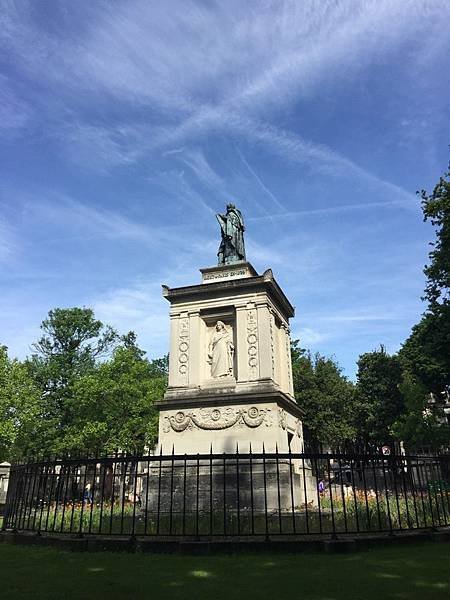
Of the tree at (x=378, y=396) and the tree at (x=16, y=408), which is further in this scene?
the tree at (x=378, y=396)

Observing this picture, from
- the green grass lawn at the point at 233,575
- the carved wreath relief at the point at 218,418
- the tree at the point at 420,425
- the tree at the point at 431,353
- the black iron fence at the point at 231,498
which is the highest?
the tree at the point at 431,353

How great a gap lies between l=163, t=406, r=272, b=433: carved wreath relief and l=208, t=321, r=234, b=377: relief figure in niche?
60.4 inches

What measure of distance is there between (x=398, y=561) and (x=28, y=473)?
837 centimetres

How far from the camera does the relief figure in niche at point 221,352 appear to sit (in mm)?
16141

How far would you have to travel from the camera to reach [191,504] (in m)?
13.6

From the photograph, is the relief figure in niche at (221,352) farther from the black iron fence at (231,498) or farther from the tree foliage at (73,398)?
the tree foliage at (73,398)

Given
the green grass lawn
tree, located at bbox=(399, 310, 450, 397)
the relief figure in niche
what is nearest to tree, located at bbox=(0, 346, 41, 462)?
the relief figure in niche

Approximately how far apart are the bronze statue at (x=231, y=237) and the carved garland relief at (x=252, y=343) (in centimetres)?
302

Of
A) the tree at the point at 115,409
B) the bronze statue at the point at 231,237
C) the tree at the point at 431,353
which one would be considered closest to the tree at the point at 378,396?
the tree at the point at 431,353

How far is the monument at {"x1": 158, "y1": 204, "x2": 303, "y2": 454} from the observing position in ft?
47.9

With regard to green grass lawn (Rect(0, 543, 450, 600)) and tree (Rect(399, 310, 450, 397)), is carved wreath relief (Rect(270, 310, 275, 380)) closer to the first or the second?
green grass lawn (Rect(0, 543, 450, 600))

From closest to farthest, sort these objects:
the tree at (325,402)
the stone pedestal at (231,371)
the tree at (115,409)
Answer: the stone pedestal at (231,371) → the tree at (115,409) → the tree at (325,402)

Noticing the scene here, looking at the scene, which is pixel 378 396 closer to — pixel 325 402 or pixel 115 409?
pixel 325 402

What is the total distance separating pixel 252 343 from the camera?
15.7 m
